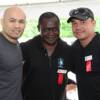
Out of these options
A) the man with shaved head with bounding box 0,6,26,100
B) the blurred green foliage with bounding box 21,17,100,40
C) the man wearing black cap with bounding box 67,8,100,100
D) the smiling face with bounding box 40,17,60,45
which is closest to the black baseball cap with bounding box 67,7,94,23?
the man wearing black cap with bounding box 67,8,100,100

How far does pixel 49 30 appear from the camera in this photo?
8.61 ft

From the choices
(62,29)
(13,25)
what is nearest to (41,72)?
(13,25)

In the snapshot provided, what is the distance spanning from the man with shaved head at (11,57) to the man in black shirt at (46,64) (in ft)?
0.88

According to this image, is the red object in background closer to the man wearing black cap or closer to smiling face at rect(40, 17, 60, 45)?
the man wearing black cap

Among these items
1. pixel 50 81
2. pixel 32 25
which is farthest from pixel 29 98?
pixel 32 25

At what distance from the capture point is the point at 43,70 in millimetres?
2570

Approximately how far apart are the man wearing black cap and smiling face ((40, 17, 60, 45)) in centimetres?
18

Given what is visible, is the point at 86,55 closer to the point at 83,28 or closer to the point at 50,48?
the point at 83,28

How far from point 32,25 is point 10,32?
54.7 inches

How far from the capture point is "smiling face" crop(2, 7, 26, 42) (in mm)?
2297

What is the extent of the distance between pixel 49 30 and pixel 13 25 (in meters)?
0.43

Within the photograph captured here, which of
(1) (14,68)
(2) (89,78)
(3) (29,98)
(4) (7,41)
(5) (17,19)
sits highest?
(5) (17,19)

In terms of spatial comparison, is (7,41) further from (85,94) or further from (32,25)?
(32,25)

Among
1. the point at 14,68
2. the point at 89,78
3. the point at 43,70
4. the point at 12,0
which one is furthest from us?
the point at 12,0
